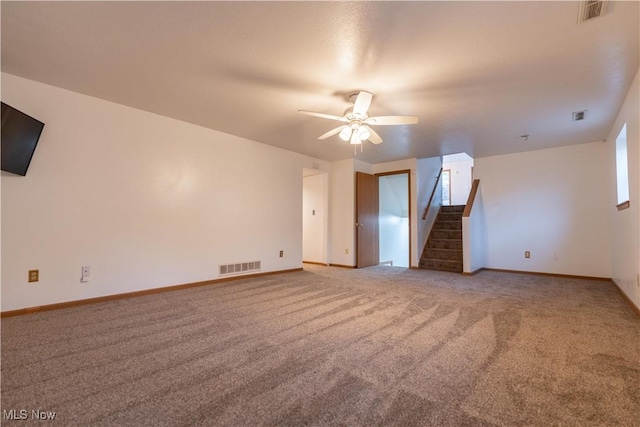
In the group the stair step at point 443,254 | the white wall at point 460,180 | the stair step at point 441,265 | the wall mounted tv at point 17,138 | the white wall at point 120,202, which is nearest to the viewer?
the wall mounted tv at point 17,138

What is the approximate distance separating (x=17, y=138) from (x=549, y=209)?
23.0ft

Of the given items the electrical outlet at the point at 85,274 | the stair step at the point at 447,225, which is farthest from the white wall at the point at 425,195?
the electrical outlet at the point at 85,274

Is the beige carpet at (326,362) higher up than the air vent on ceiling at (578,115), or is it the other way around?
the air vent on ceiling at (578,115)

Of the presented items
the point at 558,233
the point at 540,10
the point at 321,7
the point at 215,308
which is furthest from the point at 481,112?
the point at 215,308

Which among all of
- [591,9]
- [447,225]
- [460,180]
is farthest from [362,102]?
[460,180]

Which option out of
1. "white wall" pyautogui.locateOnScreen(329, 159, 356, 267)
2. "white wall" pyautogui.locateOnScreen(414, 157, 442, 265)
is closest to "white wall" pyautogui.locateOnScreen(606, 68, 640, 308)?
"white wall" pyautogui.locateOnScreen(414, 157, 442, 265)

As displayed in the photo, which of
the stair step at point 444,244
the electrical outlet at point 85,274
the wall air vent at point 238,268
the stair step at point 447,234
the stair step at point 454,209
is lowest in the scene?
the wall air vent at point 238,268

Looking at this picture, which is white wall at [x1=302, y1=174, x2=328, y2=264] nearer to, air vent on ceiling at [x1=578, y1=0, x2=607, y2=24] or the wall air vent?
the wall air vent

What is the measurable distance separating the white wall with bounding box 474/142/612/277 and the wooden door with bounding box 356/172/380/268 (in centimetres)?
208

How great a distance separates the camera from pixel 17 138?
7.97ft

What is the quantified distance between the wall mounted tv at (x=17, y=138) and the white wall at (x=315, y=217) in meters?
4.32

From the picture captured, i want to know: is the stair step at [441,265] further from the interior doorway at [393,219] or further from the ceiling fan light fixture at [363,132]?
the ceiling fan light fixture at [363,132]

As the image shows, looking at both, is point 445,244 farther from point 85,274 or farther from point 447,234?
point 85,274

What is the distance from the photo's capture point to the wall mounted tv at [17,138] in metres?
2.33
